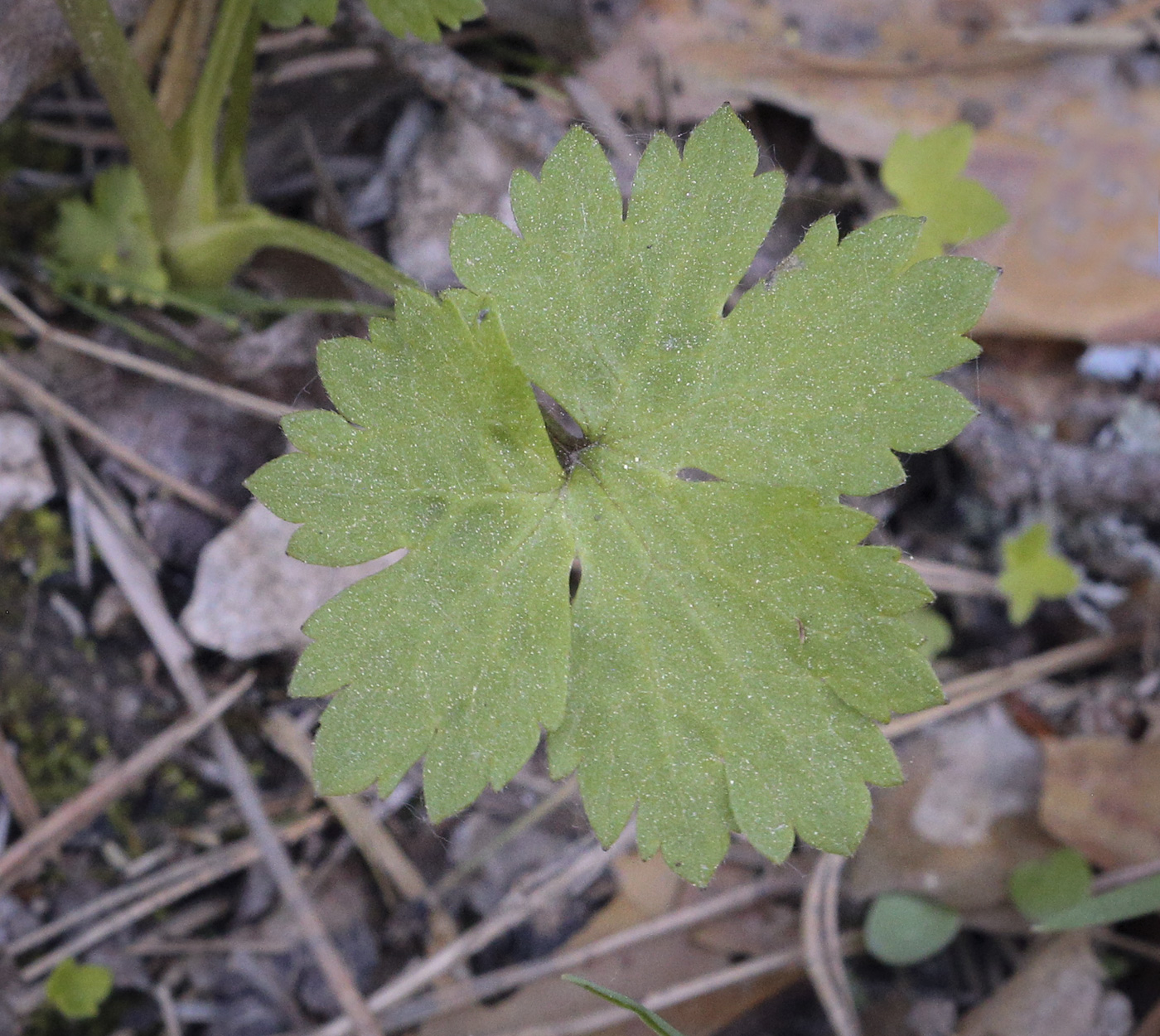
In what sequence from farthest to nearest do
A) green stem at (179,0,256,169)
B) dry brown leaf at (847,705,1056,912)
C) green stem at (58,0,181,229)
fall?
dry brown leaf at (847,705,1056,912)
green stem at (179,0,256,169)
green stem at (58,0,181,229)

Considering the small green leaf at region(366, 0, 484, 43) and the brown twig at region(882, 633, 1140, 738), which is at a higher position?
the small green leaf at region(366, 0, 484, 43)

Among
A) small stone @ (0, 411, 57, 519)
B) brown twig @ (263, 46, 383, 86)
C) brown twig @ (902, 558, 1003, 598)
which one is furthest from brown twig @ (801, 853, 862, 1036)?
brown twig @ (263, 46, 383, 86)

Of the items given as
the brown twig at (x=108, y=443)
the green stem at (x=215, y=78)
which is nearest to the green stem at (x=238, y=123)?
the green stem at (x=215, y=78)

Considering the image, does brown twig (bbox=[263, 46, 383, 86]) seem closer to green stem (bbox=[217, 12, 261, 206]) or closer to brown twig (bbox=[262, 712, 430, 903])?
green stem (bbox=[217, 12, 261, 206])

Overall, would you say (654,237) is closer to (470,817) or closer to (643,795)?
(643,795)

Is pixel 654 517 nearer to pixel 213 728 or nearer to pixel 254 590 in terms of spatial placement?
pixel 254 590

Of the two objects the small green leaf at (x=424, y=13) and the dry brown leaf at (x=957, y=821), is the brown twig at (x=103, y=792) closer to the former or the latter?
the small green leaf at (x=424, y=13)
